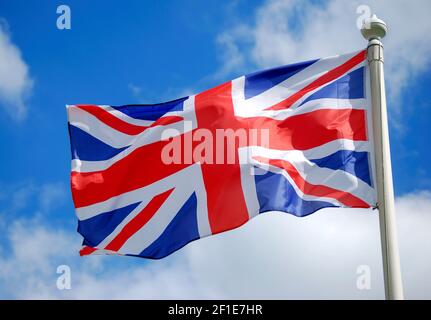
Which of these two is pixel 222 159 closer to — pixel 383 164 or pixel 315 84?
pixel 315 84

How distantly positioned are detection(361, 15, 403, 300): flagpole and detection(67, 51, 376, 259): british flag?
456 millimetres

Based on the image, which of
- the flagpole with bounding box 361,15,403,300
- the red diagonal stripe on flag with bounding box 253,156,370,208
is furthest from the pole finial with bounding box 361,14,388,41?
the red diagonal stripe on flag with bounding box 253,156,370,208

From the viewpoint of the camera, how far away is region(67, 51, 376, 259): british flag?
11156mm

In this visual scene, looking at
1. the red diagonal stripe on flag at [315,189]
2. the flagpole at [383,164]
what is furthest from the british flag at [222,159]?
the flagpole at [383,164]

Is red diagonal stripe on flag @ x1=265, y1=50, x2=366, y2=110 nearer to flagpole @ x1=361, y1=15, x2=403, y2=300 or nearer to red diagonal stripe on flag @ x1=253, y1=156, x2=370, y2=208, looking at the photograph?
flagpole @ x1=361, y1=15, x2=403, y2=300

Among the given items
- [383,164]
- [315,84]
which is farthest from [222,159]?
[383,164]

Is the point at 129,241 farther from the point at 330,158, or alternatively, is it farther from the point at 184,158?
the point at 330,158

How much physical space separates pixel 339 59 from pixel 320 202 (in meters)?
2.31

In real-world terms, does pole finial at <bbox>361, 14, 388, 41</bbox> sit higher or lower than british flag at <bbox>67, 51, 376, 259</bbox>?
higher

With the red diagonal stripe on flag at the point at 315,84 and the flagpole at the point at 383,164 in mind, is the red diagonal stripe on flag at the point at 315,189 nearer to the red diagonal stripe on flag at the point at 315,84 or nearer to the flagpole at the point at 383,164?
the flagpole at the point at 383,164

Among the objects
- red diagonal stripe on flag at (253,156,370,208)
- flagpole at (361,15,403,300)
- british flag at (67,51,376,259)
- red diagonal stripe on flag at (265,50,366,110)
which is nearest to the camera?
flagpole at (361,15,403,300)

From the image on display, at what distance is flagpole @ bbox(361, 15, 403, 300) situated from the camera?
9725mm

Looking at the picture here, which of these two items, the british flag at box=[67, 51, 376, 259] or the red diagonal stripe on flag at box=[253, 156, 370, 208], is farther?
the british flag at box=[67, 51, 376, 259]

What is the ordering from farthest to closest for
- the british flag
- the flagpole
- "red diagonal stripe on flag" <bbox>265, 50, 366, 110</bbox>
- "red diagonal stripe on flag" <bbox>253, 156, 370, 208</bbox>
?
"red diagonal stripe on flag" <bbox>265, 50, 366, 110</bbox> → the british flag → "red diagonal stripe on flag" <bbox>253, 156, 370, 208</bbox> → the flagpole
